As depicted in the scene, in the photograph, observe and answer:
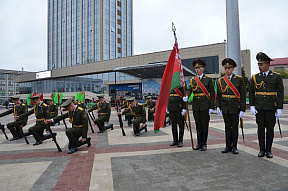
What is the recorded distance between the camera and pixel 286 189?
2949 millimetres

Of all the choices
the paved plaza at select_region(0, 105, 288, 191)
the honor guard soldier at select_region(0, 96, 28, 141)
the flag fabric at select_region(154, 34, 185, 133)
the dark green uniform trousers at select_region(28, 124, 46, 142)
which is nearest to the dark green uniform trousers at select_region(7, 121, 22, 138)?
the honor guard soldier at select_region(0, 96, 28, 141)

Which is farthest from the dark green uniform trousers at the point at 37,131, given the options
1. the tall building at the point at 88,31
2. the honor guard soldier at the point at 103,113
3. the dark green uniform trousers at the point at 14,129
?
the tall building at the point at 88,31

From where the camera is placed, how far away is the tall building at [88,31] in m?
63.4

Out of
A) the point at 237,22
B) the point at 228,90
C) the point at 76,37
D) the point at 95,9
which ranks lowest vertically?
the point at 228,90

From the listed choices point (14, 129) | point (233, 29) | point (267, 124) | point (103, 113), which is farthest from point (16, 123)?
point (233, 29)

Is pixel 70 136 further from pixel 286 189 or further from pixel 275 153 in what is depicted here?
pixel 275 153

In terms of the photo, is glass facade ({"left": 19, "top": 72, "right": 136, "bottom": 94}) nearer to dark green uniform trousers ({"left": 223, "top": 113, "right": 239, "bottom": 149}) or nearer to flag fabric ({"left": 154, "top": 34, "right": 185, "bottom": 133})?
flag fabric ({"left": 154, "top": 34, "right": 185, "bottom": 133})

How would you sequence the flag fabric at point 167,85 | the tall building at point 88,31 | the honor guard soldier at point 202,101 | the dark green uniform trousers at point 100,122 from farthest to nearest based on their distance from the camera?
the tall building at point 88,31 → the dark green uniform trousers at point 100,122 → the flag fabric at point 167,85 → the honor guard soldier at point 202,101

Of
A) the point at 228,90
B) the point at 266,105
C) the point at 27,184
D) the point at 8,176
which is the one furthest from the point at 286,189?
the point at 8,176

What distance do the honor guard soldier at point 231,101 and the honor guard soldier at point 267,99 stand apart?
0.28 meters

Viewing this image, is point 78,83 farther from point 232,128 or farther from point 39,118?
point 232,128

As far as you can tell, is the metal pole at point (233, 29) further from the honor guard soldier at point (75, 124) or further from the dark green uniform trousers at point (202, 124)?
the honor guard soldier at point (75, 124)

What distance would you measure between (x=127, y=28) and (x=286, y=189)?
7415 cm

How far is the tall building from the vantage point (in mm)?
63406
